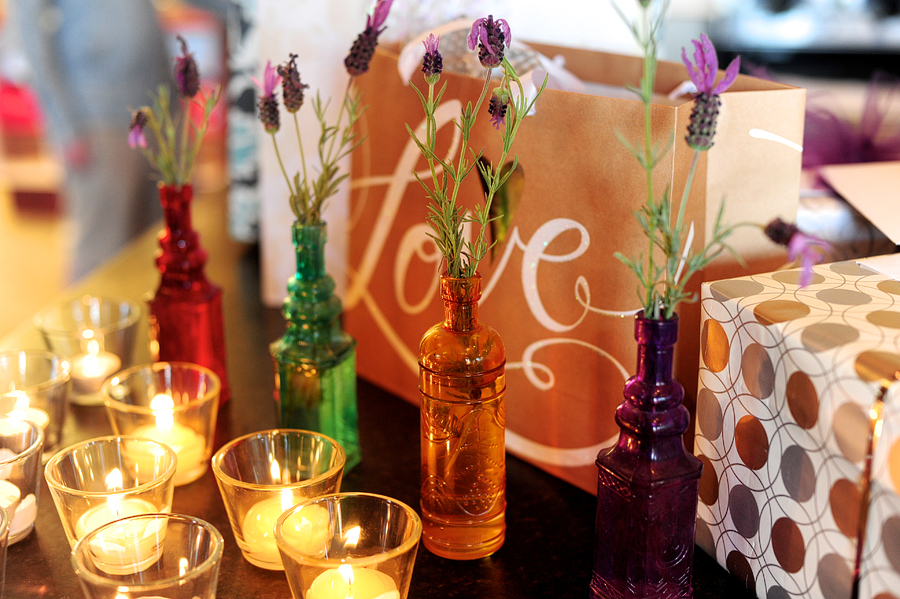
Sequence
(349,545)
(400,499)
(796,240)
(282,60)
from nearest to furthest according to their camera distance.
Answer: (796,240), (349,545), (400,499), (282,60)

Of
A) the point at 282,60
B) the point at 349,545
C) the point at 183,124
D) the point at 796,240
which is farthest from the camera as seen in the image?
the point at 282,60

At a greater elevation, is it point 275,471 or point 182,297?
point 182,297

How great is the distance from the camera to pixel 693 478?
51cm

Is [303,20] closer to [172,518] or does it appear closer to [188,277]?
[188,277]

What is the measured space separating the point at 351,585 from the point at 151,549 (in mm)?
141

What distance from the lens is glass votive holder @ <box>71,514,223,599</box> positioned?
1.64 feet

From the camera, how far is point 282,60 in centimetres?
94

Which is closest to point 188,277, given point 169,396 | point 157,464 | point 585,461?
point 169,396

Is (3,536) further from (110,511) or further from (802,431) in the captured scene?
(802,431)

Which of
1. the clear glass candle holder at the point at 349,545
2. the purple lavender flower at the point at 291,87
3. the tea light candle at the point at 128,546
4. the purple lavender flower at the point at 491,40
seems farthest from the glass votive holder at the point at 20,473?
the purple lavender flower at the point at 491,40

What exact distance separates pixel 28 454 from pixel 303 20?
0.58 metres

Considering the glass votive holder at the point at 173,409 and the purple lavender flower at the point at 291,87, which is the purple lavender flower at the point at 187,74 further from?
the glass votive holder at the point at 173,409

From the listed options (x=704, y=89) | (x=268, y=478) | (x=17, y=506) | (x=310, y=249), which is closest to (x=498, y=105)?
(x=704, y=89)

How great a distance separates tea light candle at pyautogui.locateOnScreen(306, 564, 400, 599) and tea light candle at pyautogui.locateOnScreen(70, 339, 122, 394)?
0.43 meters
